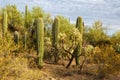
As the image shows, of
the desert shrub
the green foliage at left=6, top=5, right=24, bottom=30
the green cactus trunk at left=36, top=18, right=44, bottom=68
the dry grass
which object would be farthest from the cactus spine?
the green foliage at left=6, top=5, right=24, bottom=30

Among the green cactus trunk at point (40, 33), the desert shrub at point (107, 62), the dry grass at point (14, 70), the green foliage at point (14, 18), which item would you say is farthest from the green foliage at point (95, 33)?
the dry grass at point (14, 70)

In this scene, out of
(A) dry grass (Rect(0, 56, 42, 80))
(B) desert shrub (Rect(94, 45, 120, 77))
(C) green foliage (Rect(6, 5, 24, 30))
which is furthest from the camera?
(C) green foliage (Rect(6, 5, 24, 30))

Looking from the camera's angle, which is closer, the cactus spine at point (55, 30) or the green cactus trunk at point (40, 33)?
the green cactus trunk at point (40, 33)

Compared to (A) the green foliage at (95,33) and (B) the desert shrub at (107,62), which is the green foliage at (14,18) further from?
(B) the desert shrub at (107,62)

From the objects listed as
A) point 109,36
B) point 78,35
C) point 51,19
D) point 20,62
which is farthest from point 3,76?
point 109,36

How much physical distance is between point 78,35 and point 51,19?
14325 mm

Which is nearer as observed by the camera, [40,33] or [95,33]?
[40,33]

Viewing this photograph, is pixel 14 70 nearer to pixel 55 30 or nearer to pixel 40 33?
pixel 40 33

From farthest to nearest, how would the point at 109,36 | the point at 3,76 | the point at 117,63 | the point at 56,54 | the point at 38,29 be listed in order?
the point at 109,36
the point at 56,54
the point at 117,63
the point at 38,29
the point at 3,76

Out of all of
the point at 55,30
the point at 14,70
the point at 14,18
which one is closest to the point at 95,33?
the point at 14,18

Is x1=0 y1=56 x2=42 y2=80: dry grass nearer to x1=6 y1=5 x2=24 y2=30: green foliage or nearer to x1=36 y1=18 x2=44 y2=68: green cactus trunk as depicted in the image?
x1=36 y1=18 x2=44 y2=68: green cactus trunk

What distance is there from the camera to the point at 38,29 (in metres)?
24.8

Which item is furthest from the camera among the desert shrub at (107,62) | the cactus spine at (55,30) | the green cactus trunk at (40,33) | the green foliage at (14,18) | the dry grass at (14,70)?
the green foliage at (14,18)

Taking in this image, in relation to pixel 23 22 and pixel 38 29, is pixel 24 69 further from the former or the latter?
pixel 23 22
